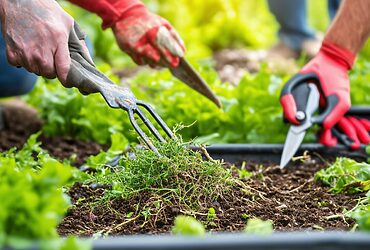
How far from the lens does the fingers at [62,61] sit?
2236mm

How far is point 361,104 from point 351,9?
63 centimetres

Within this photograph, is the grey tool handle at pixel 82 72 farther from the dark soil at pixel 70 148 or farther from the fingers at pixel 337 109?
the fingers at pixel 337 109

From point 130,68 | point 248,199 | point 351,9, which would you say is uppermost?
point 351,9

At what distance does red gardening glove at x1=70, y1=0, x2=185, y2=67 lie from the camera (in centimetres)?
319

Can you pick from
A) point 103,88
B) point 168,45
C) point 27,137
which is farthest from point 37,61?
point 27,137

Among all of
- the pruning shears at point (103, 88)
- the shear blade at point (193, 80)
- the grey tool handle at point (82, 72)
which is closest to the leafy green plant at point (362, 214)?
the pruning shears at point (103, 88)

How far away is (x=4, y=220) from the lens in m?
1.48

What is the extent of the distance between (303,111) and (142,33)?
0.75m

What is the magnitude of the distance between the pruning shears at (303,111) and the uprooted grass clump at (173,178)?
2.49ft

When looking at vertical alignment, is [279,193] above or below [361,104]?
below


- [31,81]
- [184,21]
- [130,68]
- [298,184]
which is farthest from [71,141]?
[184,21]

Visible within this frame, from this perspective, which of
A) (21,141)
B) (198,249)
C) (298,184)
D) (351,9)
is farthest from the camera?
(21,141)

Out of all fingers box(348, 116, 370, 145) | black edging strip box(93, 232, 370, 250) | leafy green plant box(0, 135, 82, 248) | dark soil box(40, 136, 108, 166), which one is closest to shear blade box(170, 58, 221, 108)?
dark soil box(40, 136, 108, 166)

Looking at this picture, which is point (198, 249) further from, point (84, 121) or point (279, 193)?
point (84, 121)
